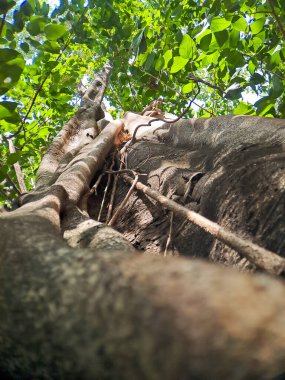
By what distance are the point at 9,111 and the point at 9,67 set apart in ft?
0.88

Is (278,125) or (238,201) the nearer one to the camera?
(238,201)

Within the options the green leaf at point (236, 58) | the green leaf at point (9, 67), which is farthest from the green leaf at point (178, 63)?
the green leaf at point (9, 67)

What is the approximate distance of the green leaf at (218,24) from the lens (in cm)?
213

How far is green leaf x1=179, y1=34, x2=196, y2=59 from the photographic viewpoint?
7.21 ft

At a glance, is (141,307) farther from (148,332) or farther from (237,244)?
(237,244)

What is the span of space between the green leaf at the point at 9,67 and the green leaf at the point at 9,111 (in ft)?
0.39

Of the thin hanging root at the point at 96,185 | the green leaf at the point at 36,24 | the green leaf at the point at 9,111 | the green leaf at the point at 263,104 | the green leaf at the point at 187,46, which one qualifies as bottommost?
the thin hanging root at the point at 96,185

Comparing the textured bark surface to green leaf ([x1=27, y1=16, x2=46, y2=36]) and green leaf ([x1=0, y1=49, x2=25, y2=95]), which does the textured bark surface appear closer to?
green leaf ([x1=0, y1=49, x2=25, y2=95])

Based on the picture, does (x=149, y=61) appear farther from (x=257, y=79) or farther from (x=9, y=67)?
(x=9, y=67)

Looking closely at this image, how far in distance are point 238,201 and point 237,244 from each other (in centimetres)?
35

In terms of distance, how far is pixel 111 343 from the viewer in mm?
498

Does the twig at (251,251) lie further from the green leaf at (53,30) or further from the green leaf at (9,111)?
the green leaf at (53,30)

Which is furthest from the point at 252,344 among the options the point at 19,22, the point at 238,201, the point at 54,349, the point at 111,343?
the point at 19,22

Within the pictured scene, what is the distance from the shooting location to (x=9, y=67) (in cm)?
164
